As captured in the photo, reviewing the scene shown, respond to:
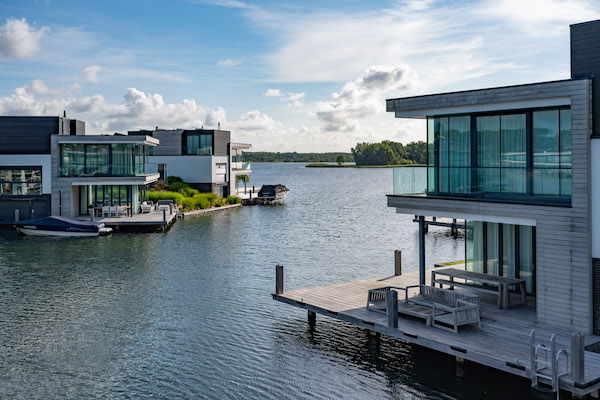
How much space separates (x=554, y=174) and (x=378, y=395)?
735 cm

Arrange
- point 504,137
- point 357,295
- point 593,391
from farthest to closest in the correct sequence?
point 357,295, point 504,137, point 593,391

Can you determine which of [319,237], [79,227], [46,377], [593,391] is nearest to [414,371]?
[593,391]

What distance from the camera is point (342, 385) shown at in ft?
46.9

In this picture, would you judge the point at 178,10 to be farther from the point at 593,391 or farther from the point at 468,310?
the point at 593,391

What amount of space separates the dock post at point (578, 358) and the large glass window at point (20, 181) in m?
40.7

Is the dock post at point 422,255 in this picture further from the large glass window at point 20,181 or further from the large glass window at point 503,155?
the large glass window at point 20,181

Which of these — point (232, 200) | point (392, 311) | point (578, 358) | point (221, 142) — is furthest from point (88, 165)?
point (578, 358)

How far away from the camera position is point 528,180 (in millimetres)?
16422

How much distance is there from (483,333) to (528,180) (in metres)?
4.47

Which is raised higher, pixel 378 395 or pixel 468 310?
pixel 468 310

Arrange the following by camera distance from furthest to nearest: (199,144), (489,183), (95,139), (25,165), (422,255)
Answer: (199,144) → (25,165) → (95,139) → (422,255) → (489,183)

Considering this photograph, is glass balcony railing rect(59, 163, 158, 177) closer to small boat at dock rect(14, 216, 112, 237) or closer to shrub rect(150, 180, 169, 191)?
small boat at dock rect(14, 216, 112, 237)

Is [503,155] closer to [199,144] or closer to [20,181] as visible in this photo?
[20,181]

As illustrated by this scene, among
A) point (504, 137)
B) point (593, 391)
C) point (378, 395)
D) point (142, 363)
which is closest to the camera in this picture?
point (593, 391)
